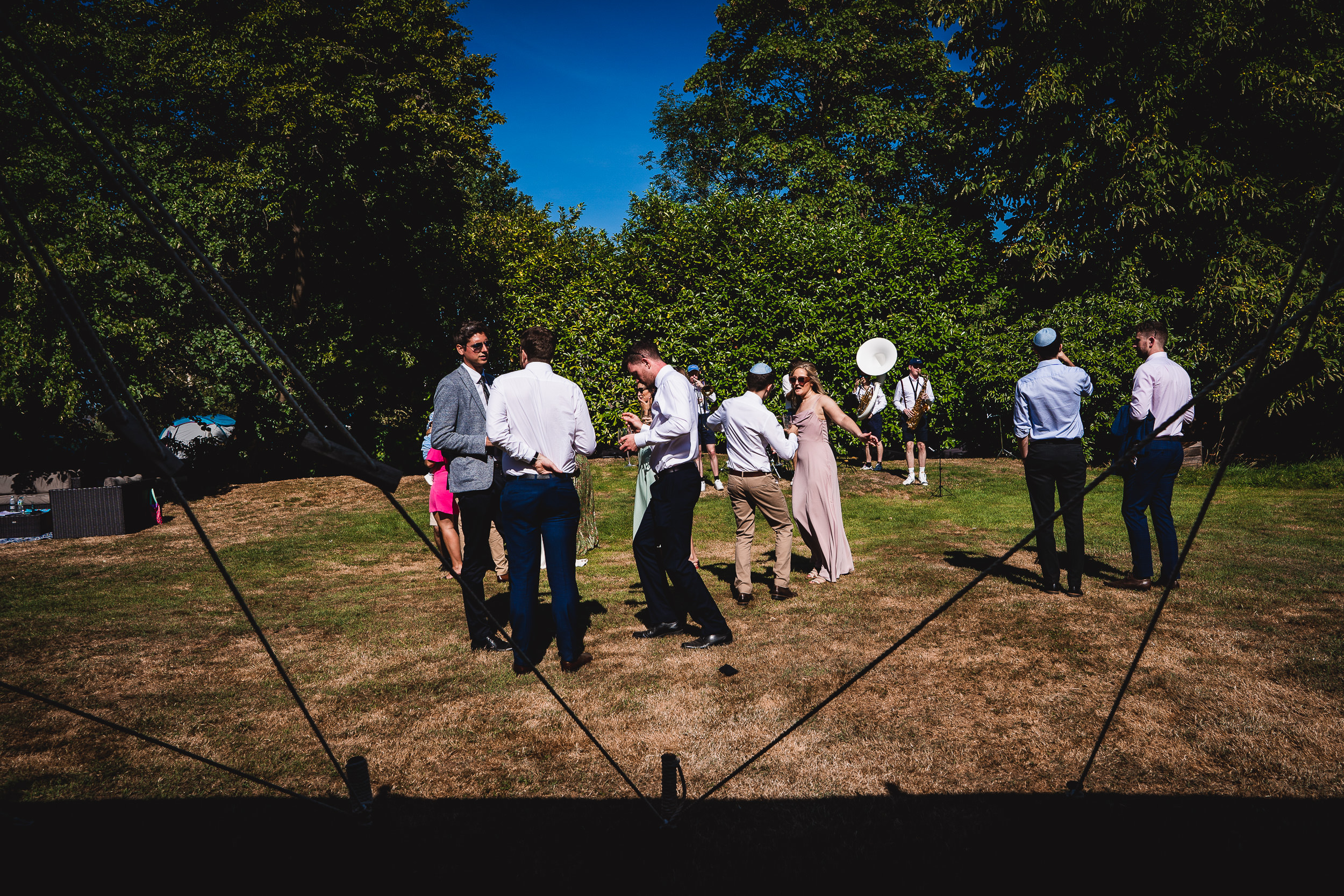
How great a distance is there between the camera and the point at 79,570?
8.86 meters

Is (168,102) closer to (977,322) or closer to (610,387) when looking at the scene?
(610,387)

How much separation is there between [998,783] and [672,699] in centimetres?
182

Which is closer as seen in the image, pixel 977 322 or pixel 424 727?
pixel 424 727

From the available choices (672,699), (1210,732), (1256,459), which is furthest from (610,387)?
(1256,459)

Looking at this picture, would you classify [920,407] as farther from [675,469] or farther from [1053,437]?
[675,469]

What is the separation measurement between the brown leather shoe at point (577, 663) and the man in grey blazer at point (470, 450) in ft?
2.10

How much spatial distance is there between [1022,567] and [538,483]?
5239mm

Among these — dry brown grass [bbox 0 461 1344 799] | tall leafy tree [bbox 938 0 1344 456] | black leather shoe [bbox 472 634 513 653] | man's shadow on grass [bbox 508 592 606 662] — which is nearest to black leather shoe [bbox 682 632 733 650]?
dry brown grass [bbox 0 461 1344 799]

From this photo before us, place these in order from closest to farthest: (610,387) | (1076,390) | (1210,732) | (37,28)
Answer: (1210,732)
(1076,390)
(37,28)
(610,387)

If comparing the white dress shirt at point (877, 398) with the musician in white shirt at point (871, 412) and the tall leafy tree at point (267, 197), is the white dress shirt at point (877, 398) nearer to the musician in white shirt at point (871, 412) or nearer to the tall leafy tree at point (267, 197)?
the musician in white shirt at point (871, 412)

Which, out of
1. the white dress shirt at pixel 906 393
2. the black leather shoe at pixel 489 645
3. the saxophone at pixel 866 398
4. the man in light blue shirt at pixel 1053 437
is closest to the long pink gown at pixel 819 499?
the man in light blue shirt at pixel 1053 437

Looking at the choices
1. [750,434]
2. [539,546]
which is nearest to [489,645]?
[539,546]

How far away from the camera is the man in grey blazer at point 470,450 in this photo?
504 centimetres

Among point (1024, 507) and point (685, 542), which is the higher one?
point (685, 542)
